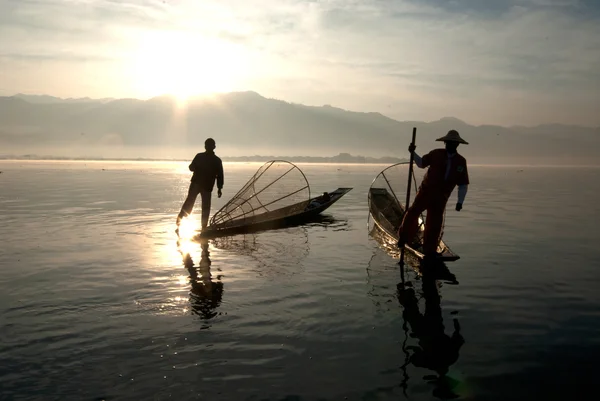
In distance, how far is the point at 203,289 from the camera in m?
8.52

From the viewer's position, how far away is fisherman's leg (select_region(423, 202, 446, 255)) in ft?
31.3

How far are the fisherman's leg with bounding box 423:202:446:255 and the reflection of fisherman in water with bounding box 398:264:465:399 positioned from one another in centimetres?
125

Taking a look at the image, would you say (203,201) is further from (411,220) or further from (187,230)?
(411,220)

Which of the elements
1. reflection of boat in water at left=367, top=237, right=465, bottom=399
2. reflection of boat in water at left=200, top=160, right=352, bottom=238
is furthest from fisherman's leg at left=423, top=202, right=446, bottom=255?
reflection of boat in water at left=200, top=160, right=352, bottom=238

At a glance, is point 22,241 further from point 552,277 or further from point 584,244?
point 584,244

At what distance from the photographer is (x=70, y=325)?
6648mm

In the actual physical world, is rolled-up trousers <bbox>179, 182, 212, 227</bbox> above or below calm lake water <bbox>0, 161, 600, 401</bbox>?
above

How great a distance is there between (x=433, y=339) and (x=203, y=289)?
4.29 m

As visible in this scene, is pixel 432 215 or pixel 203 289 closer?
pixel 203 289

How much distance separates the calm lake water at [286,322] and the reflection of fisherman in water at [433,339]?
1.0 inches

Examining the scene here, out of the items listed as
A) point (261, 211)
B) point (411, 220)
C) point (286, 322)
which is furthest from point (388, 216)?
point (286, 322)

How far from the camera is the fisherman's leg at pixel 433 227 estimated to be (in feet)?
31.3

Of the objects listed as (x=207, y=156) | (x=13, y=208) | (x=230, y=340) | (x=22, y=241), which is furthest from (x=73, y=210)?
(x=230, y=340)

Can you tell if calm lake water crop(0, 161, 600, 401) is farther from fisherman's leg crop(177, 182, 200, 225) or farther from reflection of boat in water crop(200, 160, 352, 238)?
reflection of boat in water crop(200, 160, 352, 238)
